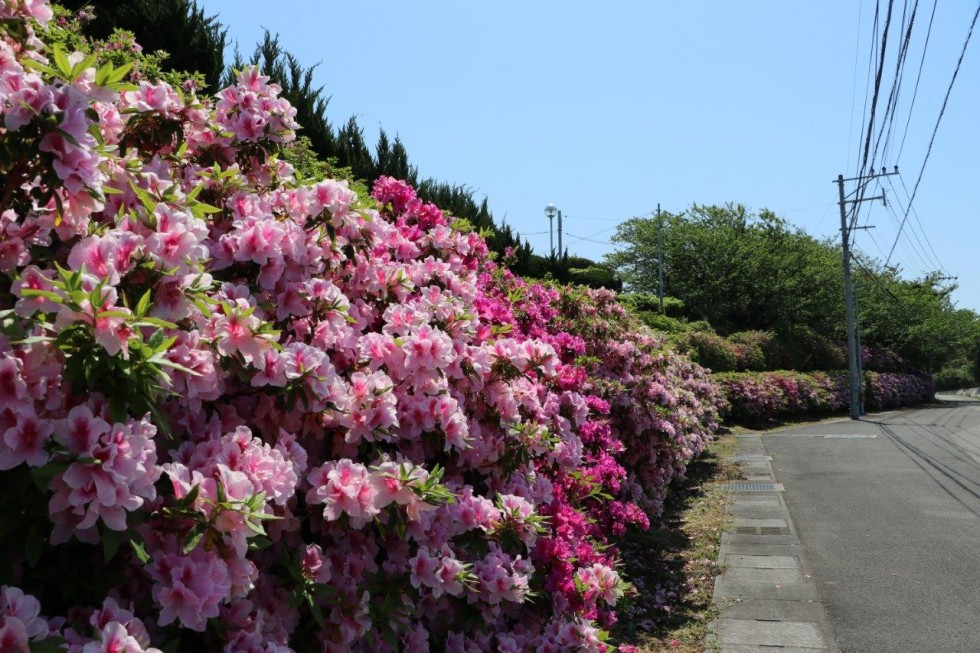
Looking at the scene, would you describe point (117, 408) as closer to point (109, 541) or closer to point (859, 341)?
point (109, 541)

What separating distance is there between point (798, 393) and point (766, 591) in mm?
21831

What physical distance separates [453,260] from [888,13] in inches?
271

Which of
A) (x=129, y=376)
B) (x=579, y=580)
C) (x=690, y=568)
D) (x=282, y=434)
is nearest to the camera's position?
(x=129, y=376)

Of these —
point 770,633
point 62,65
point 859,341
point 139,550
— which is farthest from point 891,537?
point 859,341

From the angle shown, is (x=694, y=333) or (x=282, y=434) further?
(x=694, y=333)

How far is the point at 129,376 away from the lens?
1729mm

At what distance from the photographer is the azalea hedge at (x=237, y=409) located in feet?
5.81

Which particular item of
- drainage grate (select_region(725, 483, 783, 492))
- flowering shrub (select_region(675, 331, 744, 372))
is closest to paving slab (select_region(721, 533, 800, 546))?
drainage grate (select_region(725, 483, 783, 492))

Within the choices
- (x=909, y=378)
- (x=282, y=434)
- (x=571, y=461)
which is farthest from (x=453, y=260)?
(x=909, y=378)

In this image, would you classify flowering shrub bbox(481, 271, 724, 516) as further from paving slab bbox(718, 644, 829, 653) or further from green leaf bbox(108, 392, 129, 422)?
green leaf bbox(108, 392, 129, 422)

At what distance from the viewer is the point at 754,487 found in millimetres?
11414

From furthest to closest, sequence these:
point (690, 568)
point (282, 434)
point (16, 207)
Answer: point (690, 568) → point (282, 434) → point (16, 207)

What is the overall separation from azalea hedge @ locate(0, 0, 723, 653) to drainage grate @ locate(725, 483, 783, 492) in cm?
759

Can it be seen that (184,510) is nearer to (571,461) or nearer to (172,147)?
(172,147)
